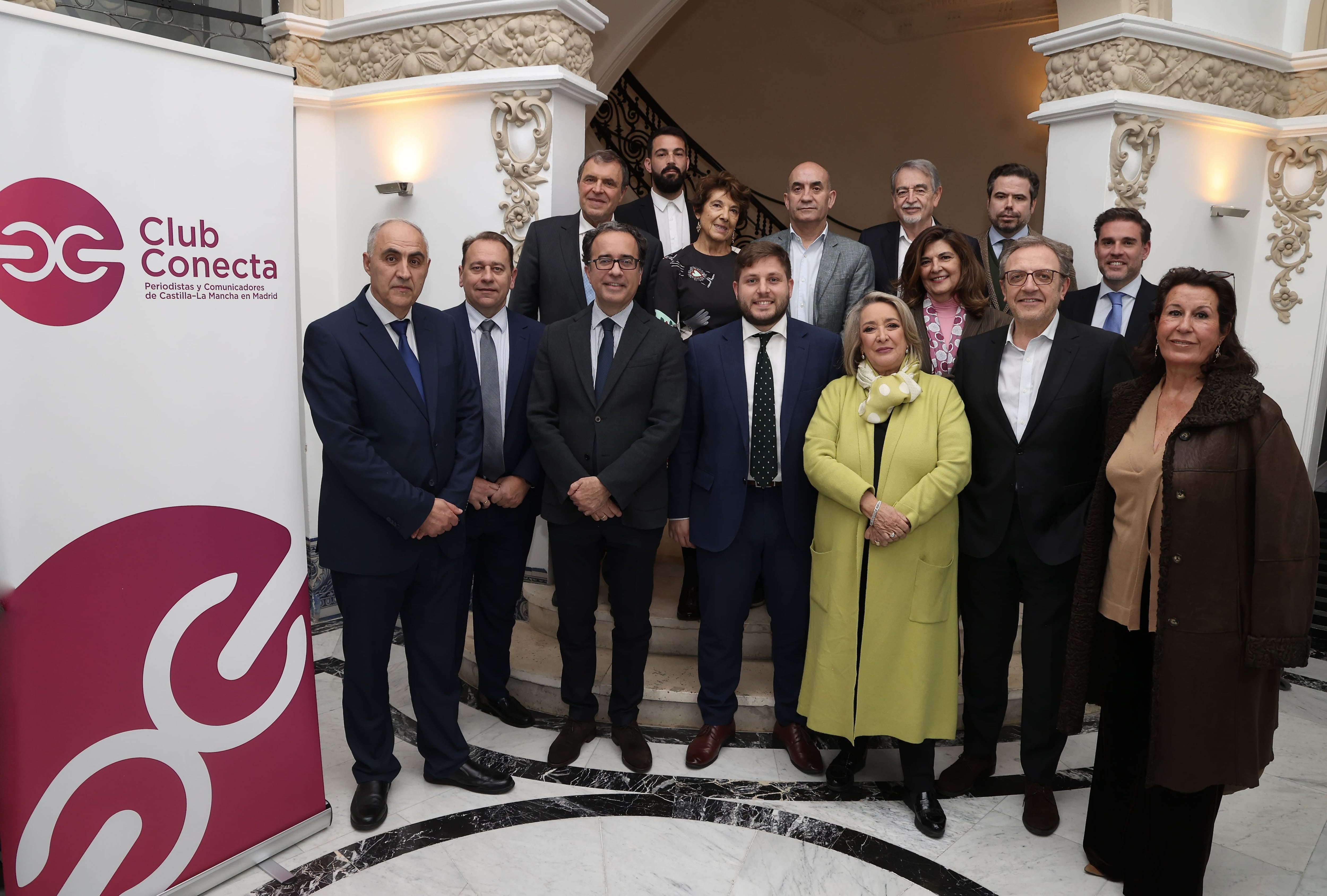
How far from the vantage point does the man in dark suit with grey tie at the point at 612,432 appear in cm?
314

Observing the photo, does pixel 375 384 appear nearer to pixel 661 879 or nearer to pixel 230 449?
pixel 230 449

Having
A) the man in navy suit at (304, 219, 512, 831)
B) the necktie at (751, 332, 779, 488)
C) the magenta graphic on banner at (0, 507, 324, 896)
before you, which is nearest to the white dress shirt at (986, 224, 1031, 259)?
the necktie at (751, 332, 779, 488)

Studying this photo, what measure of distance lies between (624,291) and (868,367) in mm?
878

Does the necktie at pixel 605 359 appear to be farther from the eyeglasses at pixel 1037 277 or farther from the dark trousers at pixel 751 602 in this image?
the eyeglasses at pixel 1037 277

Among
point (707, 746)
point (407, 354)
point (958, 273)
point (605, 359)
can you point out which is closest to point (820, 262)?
point (958, 273)

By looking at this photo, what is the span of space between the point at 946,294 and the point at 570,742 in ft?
7.07

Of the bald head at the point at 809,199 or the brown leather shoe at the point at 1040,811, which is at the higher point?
the bald head at the point at 809,199

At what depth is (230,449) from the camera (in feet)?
8.43

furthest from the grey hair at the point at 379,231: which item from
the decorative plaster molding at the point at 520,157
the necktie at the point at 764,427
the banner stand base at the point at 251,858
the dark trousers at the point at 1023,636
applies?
the dark trousers at the point at 1023,636

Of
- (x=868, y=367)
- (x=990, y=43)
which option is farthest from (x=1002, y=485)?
(x=990, y=43)

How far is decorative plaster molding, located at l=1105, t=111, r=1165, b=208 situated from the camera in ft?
15.1

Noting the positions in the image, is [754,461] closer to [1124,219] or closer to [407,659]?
[407,659]

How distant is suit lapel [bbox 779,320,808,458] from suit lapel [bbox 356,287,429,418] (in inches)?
48.5

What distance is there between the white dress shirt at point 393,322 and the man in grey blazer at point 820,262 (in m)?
1.45
